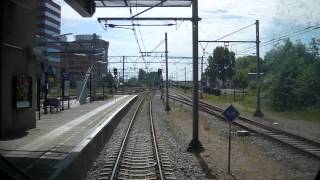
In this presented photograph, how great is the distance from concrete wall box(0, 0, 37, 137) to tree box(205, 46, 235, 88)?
109994 millimetres

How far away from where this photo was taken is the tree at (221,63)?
441 feet

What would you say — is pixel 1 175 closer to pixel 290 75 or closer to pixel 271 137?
pixel 271 137

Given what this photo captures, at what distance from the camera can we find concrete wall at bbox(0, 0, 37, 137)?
69.2ft

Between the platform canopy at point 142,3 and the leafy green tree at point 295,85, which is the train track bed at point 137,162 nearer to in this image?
the platform canopy at point 142,3

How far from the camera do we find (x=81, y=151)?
15.8m

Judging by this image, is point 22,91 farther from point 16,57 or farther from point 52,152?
point 52,152

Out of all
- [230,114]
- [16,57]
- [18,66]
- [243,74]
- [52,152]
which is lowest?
[52,152]

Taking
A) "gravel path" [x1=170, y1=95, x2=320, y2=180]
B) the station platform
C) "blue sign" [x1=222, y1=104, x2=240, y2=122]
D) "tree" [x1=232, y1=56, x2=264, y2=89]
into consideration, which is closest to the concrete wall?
the station platform

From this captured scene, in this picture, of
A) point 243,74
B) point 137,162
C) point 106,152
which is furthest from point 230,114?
point 243,74

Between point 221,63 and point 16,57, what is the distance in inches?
4529

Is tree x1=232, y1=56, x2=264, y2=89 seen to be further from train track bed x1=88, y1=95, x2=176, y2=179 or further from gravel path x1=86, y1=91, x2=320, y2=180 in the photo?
train track bed x1=88, y1=95, x2=176, y2=179

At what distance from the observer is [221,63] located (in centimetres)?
13575

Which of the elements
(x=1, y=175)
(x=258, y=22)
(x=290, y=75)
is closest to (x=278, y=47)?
(x=290, y=75)

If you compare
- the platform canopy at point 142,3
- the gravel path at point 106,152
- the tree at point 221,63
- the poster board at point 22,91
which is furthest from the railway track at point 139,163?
the tree at point 221,63
